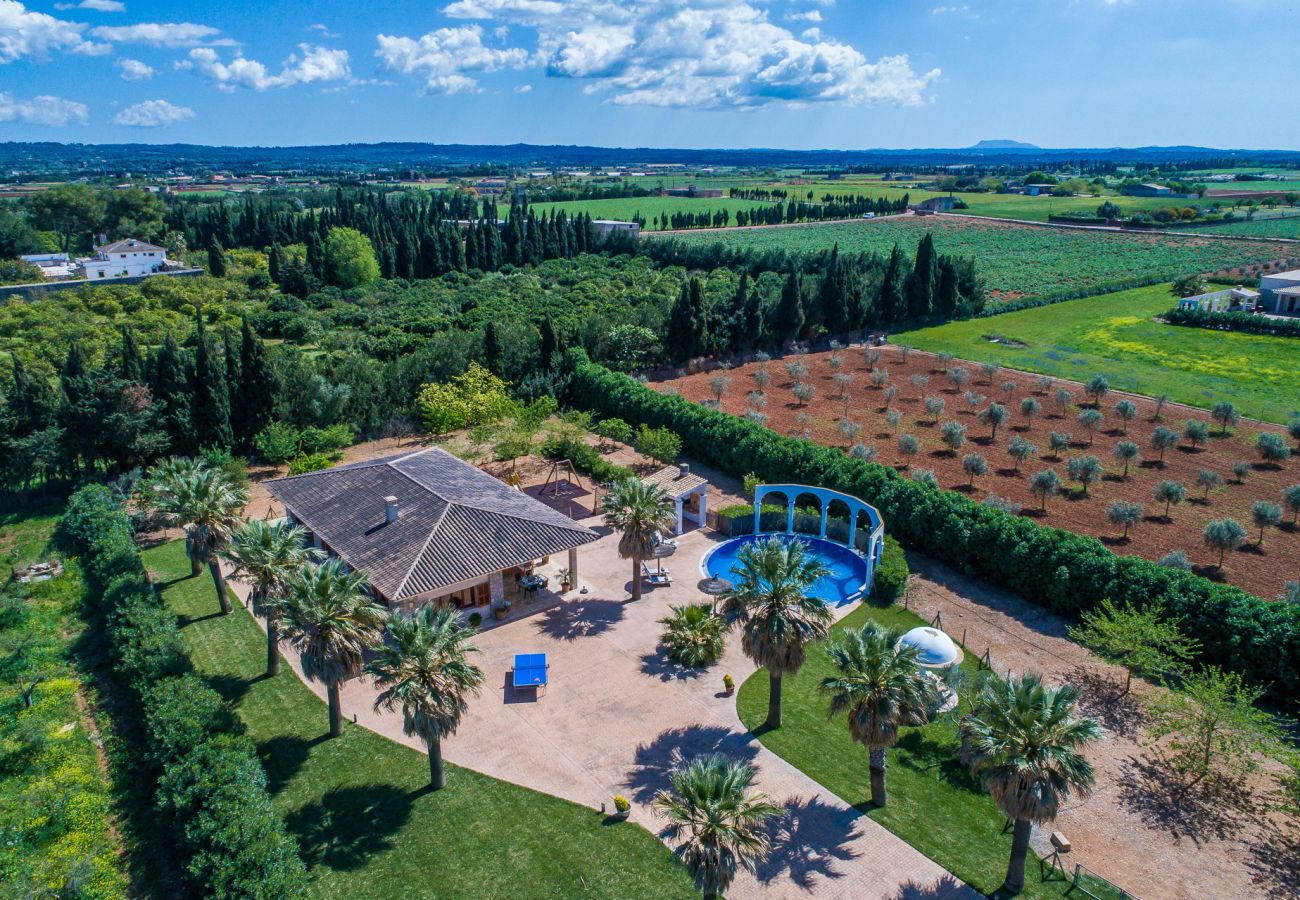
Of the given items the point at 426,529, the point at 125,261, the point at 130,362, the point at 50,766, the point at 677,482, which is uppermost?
the point at 130,362

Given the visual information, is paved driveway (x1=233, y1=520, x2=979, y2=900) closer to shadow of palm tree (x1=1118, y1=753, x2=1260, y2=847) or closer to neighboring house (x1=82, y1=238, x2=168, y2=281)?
shadow of palm tree (x1=1118, y1=753, x2=1260, y2=847)

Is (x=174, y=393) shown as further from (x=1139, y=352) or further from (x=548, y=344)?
(x=1139, y=352)

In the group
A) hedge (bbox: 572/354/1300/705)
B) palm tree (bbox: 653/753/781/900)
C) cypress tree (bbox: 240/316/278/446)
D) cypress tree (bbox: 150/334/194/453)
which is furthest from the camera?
cypress tree (bbox: 240/316/278/446)

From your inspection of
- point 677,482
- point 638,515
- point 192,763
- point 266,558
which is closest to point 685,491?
point 677,482

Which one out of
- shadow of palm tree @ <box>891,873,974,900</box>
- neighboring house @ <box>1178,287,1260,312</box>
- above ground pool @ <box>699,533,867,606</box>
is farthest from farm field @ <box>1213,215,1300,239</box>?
shadow of palm tree @ <box>891,873,974,900</box>

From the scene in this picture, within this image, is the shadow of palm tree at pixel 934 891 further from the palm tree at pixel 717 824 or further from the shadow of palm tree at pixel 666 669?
the shadow of palm tree at pixel 666 669

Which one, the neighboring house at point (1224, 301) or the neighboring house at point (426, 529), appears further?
the neighboring house at point (1224, 301)

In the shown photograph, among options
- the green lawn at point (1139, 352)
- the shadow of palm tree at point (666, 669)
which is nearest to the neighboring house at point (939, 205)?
the green lawn at point (1139, 352)
